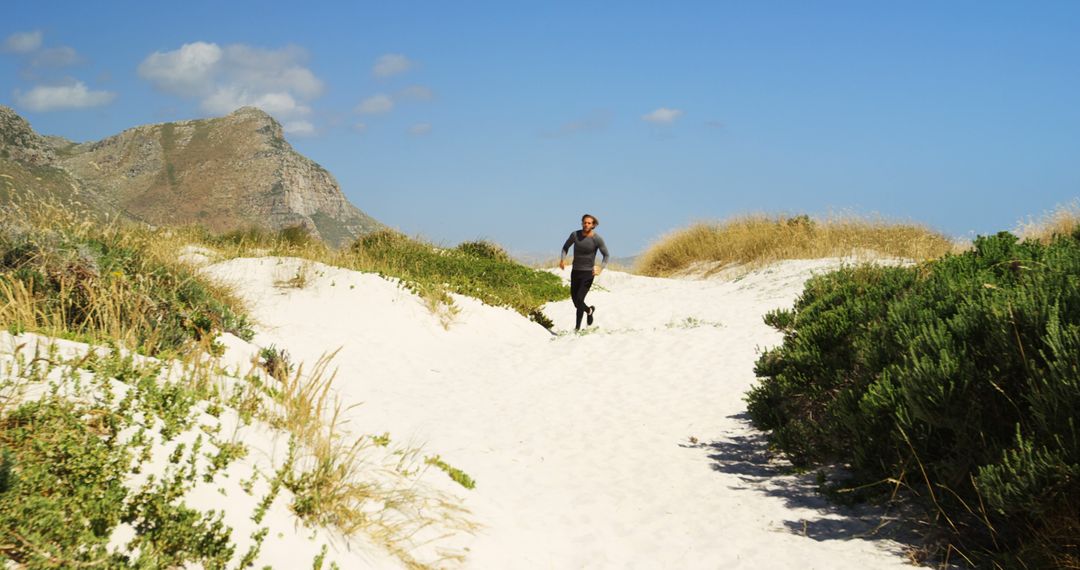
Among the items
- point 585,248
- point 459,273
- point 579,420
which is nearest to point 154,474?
point 579,420

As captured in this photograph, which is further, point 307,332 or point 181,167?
point 181,167

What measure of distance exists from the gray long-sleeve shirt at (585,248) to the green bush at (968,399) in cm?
773

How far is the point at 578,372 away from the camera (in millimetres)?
11828

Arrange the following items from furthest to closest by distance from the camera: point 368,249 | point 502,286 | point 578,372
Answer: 1. point 368,249
2. point 502,286
3. point 578,372

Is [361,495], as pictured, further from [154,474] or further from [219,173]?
[219,173]

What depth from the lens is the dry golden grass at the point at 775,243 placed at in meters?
23.1

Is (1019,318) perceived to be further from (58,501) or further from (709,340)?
(709,340)

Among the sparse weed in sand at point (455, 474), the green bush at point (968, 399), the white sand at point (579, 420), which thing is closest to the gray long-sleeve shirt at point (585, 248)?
the white sand at point (579, 420)

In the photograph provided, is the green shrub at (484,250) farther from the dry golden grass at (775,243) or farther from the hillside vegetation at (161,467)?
the hillside vegetation at (161,467)

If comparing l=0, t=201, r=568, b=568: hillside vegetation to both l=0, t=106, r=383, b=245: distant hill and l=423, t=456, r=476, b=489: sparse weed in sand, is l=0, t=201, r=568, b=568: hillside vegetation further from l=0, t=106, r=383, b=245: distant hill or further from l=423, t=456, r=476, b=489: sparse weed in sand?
l=0, t=106, r=383, b=245: distant hill

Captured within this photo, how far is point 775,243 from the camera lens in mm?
25422

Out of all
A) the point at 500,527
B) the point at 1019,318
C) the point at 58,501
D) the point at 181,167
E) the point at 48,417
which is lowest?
the point at 500,527

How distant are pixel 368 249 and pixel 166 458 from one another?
17330 millimetres

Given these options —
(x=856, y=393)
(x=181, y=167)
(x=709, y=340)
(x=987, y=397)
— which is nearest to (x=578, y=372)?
(x=709, y=340)
